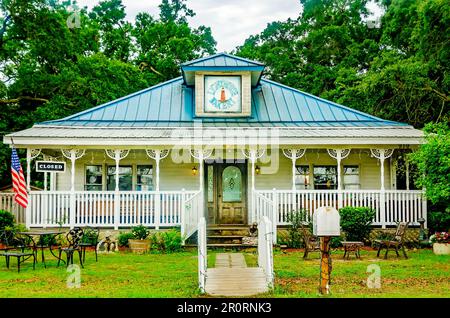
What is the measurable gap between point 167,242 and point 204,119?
633 centimetres

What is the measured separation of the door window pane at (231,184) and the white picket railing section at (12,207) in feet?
23.5

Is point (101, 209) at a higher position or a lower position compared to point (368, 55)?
lower

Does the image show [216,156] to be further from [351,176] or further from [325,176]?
[351,176]

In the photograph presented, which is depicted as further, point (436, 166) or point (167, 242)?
point (167, 242)

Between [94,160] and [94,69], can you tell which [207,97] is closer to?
[94,160]

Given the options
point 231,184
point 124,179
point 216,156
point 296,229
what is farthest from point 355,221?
point 124,179

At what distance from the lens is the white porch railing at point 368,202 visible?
18188 mm

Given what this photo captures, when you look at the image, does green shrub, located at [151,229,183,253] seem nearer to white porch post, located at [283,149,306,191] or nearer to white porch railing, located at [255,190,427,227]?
white porch railing, located at [255,190,427,227]

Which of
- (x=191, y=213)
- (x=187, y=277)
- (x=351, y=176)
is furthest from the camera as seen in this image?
(x=351, y=176)

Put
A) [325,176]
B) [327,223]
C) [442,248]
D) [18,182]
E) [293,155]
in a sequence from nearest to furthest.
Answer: [327,223] → [442,248] → [18,182] → [293,155] → [325,176]

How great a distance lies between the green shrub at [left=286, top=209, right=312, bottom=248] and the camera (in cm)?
1727

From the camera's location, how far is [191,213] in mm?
17734
